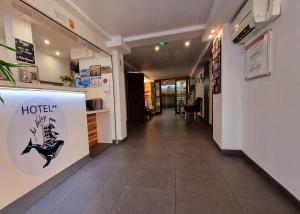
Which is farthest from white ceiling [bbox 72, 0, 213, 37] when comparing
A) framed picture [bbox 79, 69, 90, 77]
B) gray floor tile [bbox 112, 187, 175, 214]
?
gray floor tile [bbox 112, 187, 175, 214]

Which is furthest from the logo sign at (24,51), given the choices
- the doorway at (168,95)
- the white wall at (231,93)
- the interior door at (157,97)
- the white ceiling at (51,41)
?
the doorway at (168,95)

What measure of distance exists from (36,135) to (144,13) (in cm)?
253

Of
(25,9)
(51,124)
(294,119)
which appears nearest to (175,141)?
(294,119)

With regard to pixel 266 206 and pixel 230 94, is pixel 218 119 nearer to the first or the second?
pixel 230 94

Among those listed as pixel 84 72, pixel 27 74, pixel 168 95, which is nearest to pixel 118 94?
A: pixel 84 72

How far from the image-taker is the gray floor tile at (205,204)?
55.8 inches

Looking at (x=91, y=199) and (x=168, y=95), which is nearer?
(x=91, y=199)

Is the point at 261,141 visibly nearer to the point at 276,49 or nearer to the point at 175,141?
the point at 276,49

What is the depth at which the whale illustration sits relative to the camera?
1.64 metres

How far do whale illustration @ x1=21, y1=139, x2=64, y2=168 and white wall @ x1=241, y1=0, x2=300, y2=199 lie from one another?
2.88m

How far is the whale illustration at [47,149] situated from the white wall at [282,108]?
9.46ft

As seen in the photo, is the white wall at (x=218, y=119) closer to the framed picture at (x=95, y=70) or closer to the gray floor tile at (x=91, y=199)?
the gray floor tile at (x=91, y=199)

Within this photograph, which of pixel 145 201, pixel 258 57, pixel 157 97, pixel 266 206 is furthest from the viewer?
pixel 157 97

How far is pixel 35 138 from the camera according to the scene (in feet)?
5.61
